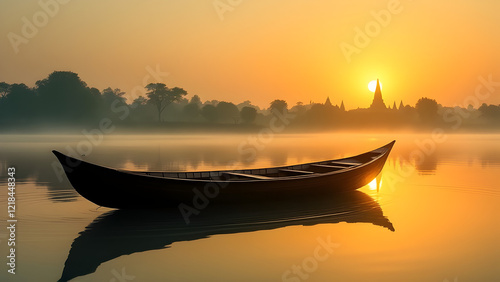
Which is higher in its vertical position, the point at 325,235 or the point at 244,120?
the point at 244,120

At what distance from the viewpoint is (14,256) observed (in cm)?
809

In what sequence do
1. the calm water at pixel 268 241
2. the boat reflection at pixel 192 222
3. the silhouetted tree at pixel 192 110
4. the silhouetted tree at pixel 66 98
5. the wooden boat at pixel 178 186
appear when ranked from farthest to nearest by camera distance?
the silhouetted tree at pixel 192 110 → the silhouetted tree at pixel 66 98 → the wooden boat at pixel 178 186 → the boat reflection at pixel 192 222 → the calm water at pixel 268 241

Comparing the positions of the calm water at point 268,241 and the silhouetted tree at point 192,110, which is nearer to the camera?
the calm water at point 268,241

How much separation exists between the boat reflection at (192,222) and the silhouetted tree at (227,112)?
360 ft

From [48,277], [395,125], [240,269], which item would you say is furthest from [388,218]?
[395,125]

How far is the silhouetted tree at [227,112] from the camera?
405 ft

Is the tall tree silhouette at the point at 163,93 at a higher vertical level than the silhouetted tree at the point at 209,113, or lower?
higher

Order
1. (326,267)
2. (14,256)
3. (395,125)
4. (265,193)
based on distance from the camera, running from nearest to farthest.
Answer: (326,267) < (14,256) < (265,193) < (395,125)

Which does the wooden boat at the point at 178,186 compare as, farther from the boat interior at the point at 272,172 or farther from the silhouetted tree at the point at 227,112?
the silhouetted tree at the point at 227,112

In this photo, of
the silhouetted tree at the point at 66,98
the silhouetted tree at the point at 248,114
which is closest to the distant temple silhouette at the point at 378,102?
Result: the silhouetted tree at the point at 248,114

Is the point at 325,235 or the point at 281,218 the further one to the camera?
the point at 281,218

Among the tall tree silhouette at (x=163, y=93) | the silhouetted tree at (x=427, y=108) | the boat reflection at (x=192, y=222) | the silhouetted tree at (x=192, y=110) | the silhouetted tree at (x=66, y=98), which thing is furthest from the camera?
the silhouetted tree at (x=427, y=108)

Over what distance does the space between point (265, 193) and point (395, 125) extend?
170408 mm

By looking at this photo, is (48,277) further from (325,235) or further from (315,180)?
(315,180)
